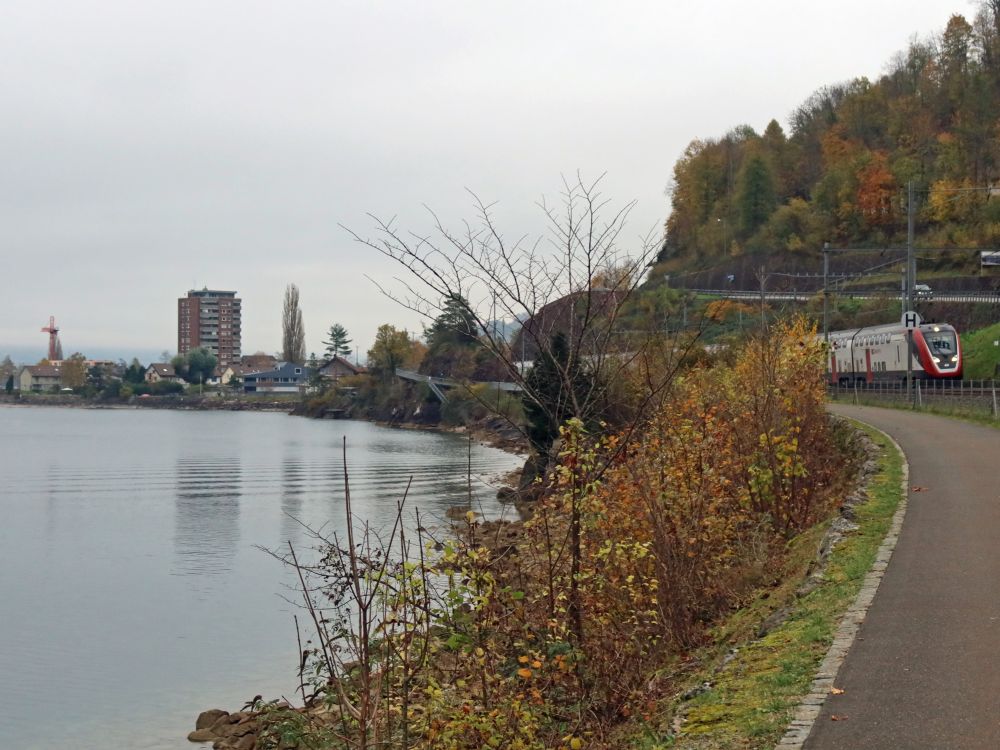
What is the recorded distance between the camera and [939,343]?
166 feet

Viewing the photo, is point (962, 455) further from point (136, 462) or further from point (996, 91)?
point (996, 91)

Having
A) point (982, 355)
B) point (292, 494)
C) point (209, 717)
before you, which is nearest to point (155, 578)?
point (209, 717)

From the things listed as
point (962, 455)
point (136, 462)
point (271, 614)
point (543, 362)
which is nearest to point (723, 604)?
point (543, 362)

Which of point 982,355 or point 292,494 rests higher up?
point 982,355

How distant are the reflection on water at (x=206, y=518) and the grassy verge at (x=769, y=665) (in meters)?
19.9

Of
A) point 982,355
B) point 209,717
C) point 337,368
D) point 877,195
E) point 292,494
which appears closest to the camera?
point 209,717

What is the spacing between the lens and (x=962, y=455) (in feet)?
69.9

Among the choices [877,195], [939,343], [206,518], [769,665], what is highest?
[877,195]

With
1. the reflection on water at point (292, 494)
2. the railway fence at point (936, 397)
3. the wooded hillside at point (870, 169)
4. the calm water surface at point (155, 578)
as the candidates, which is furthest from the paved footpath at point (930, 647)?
the wooded hillside at point (870, 169)

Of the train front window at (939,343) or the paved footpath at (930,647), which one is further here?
the train front window at (939,343)

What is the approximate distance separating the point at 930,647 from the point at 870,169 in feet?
324

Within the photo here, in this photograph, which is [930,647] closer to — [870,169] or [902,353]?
[902,353]

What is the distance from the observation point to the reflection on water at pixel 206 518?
30359 millimetres

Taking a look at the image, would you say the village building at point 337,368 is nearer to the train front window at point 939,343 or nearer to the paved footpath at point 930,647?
the train front window at point 939,343
